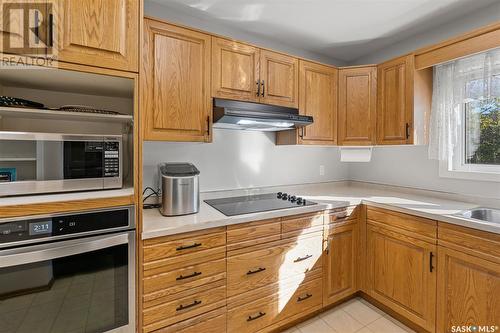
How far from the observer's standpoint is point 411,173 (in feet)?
7.80

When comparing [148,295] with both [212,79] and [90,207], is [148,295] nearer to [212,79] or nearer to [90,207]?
[90,207]

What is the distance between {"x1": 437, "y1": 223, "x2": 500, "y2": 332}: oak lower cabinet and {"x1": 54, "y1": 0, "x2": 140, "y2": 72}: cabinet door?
7.07 ft

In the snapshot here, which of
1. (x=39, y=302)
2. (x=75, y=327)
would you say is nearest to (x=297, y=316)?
(x=75, y=327)

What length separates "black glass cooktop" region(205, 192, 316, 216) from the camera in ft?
5.55

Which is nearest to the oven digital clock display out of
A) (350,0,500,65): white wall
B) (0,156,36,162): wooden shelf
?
(0,156,36,162): wooden shelf

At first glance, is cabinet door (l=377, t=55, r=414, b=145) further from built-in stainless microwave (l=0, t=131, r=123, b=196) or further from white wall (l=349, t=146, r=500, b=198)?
built-in stainless microwave (l=0, t=131, r=123, b=196)

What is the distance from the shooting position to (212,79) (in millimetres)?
1732

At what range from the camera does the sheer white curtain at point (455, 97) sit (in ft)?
6.07

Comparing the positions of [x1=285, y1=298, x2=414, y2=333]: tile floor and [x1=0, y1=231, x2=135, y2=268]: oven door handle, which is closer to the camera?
[x1=0, y1=231, x2=135, y2=268]: oven door handle

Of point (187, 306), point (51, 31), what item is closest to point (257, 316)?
point (187, 306)

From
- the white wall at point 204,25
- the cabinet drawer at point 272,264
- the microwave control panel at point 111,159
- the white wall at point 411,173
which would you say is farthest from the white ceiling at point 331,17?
the cabinet drawer at point 272,264

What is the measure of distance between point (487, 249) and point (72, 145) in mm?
2352

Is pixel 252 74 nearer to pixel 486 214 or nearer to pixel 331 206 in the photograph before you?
pixel 331 206

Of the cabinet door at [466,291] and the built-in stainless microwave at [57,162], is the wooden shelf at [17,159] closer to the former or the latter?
the built-in stainless microwave at [57,162]
